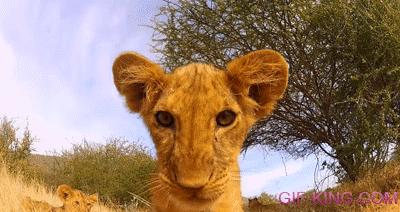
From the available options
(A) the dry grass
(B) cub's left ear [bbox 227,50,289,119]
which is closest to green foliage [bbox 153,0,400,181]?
(A) the dry grass

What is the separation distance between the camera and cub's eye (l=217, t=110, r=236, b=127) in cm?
341

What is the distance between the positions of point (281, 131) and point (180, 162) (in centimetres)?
1705

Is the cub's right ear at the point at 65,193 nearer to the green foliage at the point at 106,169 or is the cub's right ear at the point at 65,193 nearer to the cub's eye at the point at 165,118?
the cub's eye at the point at 165,118

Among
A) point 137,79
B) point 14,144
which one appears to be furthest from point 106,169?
point 137,79

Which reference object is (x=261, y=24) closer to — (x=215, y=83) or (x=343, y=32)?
(x=343, y=32)

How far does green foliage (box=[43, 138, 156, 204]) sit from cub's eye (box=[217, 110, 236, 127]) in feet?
70.4

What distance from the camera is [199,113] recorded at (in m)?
3.22

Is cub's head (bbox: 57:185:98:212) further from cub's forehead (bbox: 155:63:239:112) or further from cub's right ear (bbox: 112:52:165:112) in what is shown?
cub's forehead (bbox: 155:63:239:112)

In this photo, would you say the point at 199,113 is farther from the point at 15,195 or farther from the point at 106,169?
the point at 106,169

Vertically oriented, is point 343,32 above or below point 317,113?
above

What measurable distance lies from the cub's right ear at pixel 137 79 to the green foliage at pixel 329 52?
35.3ft

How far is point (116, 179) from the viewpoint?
2641 cm

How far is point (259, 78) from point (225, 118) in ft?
2.18

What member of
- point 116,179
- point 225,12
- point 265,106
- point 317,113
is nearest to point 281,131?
point 317,113
